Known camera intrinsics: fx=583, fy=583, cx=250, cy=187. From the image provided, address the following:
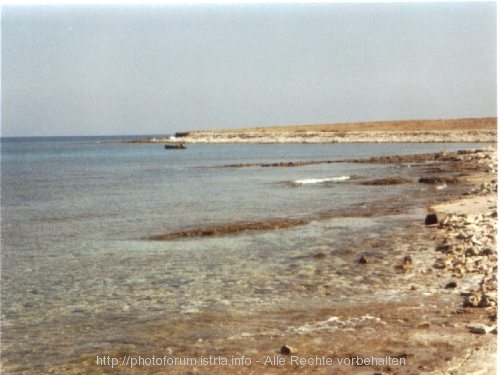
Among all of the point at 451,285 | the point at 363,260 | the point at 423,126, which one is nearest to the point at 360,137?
the point at 423,126

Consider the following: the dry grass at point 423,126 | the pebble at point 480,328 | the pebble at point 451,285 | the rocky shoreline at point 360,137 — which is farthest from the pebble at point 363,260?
the dry grass at point 423,126

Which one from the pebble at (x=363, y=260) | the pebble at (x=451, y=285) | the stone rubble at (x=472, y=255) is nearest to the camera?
the stone rubble at (x=472, y=255)

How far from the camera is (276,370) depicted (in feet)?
23.2

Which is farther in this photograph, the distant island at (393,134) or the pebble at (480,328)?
the distant island at (393,134)

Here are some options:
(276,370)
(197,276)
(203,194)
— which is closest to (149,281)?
(197,276)

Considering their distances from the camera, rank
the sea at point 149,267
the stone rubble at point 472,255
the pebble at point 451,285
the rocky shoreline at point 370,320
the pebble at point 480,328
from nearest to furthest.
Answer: the rocky shoreline at point 370,320, the pebble at point 480,328, the sea at point 149,267, the stone rubble at point 472,255, the pebble at point 451,285

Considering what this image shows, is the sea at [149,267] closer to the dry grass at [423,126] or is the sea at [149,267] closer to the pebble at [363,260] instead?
the pebble at [363,260]

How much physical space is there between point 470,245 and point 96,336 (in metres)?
8.28

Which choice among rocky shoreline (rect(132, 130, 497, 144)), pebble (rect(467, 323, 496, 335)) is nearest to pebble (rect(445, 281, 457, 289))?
pebble (rect(467, 323, 496, 335))

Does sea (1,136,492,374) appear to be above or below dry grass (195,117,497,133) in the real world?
below

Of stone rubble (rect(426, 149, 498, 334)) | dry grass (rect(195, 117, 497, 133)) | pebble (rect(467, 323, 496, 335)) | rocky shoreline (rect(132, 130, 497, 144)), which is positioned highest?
dry grass (rect(195, 117, 497, 133))

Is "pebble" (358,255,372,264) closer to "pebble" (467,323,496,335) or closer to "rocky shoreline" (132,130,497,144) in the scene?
"pebble" (467,323,496,335)

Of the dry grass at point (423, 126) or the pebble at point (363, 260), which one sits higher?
the dry grass at point (423, 126)

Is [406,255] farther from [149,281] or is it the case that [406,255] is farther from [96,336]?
[96,336]
